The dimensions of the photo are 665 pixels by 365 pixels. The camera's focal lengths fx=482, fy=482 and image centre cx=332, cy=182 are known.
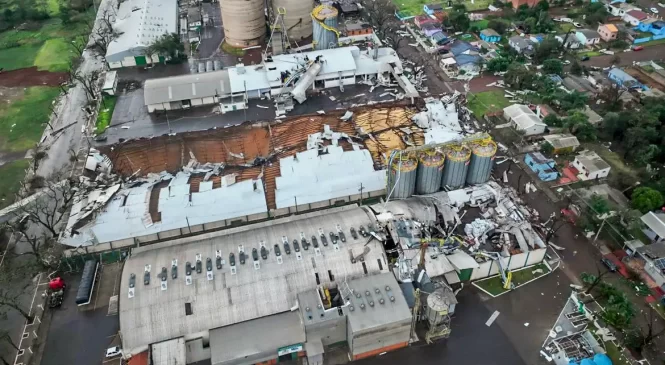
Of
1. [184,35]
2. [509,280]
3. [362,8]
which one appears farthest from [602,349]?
[184,35]

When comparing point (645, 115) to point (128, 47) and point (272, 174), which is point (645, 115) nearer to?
point (272, 174)

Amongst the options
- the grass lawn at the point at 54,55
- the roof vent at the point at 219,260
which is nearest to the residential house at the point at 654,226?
the roof vent at the point at 219,260

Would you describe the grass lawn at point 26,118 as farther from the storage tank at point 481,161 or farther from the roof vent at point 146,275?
the storage tank at point 481,161

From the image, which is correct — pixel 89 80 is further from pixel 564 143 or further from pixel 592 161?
pixel 592 161

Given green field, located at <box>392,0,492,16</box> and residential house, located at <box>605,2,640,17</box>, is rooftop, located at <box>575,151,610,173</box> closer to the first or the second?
residential house, located at <box>605,2,640,17</box>

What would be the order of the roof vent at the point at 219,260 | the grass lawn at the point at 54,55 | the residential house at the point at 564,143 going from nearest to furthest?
the roof vent at the point at 219,260 → the residential house at the point at 564,143 → the grass lawn at the point at 54,55

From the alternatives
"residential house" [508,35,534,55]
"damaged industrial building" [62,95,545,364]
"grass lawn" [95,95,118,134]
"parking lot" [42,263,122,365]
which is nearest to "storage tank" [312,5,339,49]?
"damaged industrial building" [62,95,545,364]

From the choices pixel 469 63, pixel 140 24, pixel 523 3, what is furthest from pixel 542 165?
pixel 140 24
